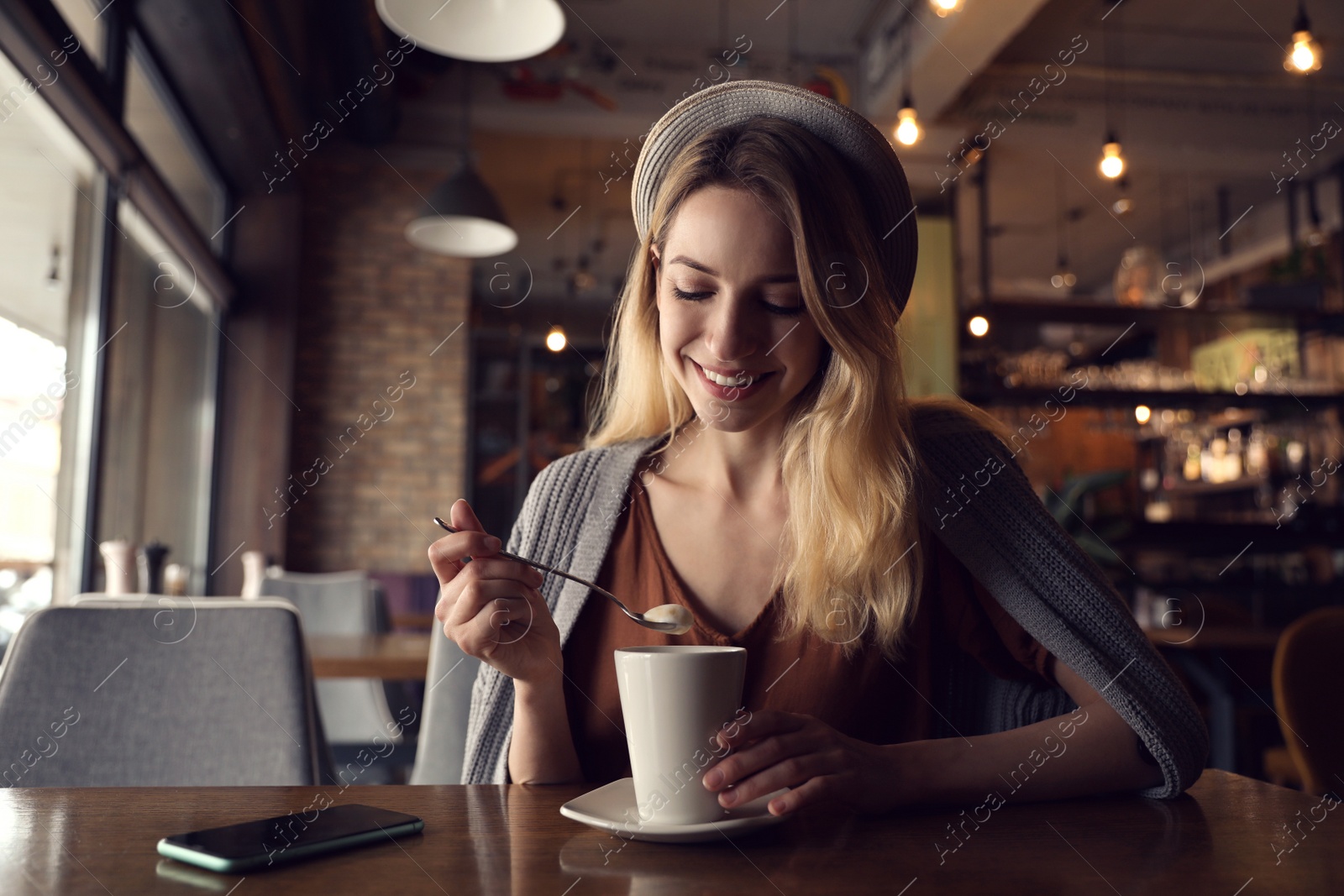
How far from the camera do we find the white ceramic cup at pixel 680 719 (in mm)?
670

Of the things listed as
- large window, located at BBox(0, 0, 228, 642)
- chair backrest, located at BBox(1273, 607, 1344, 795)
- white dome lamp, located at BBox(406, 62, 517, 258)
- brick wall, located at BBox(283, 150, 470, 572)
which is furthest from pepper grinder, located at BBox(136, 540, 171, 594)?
brick wall, located at BBox(283, 150, 470, 572)

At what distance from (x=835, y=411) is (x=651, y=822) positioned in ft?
1.79

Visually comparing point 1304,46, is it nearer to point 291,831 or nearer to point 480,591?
point 480,591

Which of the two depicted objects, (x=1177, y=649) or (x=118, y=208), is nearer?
(x=1177, y=649)

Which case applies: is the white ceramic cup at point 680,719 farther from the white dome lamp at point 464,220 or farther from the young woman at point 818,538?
the white dome lamp at point 464,220

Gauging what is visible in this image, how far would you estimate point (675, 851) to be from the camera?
650 mm

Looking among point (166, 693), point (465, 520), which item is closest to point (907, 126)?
point (166, 693)

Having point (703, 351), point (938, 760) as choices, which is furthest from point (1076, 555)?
point (703, 351)

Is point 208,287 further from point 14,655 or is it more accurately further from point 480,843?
point 480,843

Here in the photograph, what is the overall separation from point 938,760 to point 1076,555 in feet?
0.92

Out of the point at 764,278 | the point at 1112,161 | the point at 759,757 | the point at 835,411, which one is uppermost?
the point at 1112,161

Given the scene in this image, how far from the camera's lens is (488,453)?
287 inches

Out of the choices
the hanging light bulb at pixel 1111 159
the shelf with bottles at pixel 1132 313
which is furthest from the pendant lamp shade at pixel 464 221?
the shelf with bottles at pixel 1132 313

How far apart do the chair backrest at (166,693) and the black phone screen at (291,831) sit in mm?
573
